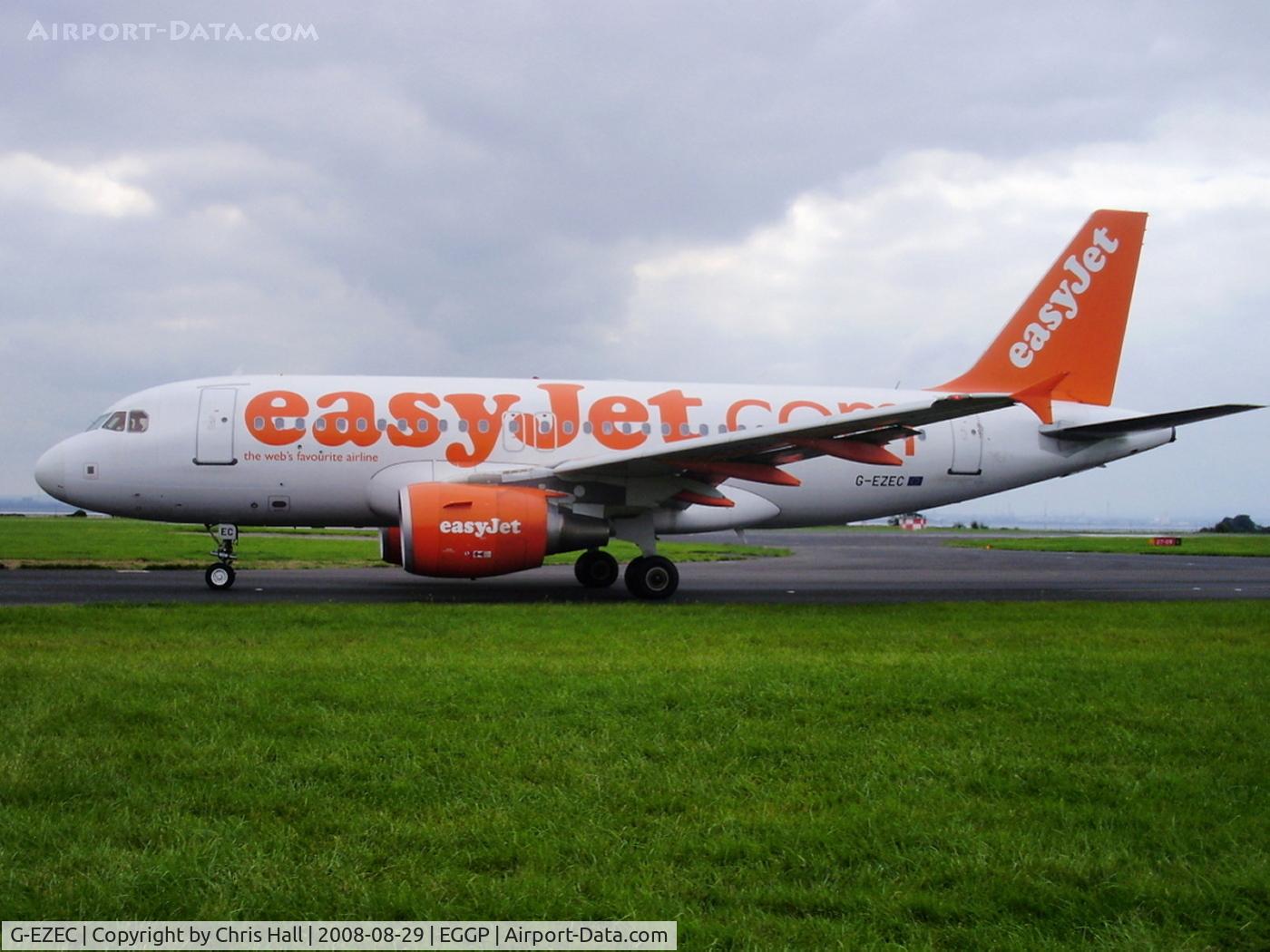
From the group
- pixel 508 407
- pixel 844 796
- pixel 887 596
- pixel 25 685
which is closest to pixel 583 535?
pixel 508 407

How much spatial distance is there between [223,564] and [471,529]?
4335 mm

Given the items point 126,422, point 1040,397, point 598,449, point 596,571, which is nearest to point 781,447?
point 598,449

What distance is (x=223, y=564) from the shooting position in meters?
14.6

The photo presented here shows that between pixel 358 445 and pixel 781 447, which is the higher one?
pixel 358 445

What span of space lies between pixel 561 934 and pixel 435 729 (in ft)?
7.65

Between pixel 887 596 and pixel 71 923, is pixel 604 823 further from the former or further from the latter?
pixel 887 596

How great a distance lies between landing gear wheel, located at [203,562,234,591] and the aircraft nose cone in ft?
8.58

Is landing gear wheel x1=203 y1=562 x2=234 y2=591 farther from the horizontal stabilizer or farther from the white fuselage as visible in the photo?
the horizontal stabilizer

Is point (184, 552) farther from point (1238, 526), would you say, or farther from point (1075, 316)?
point (1238, 526)

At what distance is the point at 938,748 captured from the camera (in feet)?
17.1

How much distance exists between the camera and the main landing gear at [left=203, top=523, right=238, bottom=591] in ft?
Result: 47.2

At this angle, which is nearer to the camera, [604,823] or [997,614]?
[604,823]

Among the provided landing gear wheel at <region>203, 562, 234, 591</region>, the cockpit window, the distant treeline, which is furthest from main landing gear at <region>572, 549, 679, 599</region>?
the distant treeline

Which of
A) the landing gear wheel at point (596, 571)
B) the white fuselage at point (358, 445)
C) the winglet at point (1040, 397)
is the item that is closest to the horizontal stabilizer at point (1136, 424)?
the winglet at point (1040, 397)
